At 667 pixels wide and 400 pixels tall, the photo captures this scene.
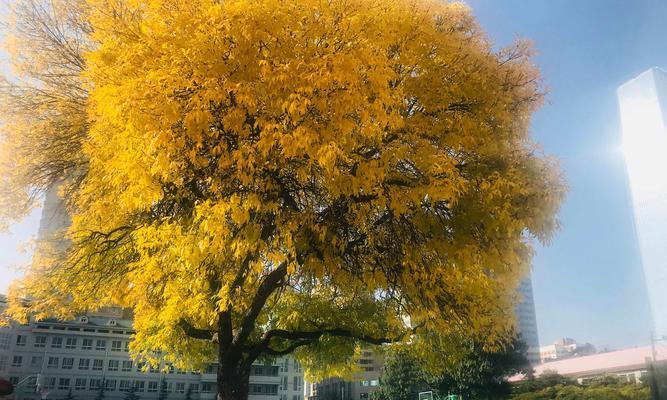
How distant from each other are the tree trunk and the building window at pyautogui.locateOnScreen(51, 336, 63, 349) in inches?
3529

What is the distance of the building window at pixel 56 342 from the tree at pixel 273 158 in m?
87.7

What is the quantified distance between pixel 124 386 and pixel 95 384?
4873 mm

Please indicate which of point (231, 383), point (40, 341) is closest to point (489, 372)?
point (231, 383)

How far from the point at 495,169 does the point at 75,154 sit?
9248 millimetres

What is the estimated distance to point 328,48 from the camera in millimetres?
6652

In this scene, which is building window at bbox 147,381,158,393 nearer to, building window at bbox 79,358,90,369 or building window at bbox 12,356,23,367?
building window at bbox 79,358,90,369

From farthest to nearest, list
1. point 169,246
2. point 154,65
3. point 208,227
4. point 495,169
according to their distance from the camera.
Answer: point 495,169 < point 169,246 < point 154,65 < point 208,227

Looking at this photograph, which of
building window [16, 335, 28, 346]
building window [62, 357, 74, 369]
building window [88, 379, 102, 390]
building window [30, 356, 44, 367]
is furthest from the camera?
building window [88, 379, 102, 390]

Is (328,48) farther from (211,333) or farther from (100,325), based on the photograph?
(100,325)

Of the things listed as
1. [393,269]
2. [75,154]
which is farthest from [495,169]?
[75,154]

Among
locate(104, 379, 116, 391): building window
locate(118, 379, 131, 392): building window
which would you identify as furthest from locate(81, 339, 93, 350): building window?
locate(118, 379, 131, 392): building window

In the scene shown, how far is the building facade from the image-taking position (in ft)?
263

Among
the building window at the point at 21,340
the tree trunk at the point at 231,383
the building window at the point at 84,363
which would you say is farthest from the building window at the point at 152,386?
the tree trunk at the point at 231,383

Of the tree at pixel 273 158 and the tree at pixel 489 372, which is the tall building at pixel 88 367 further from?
the tree at pixel 273 158
